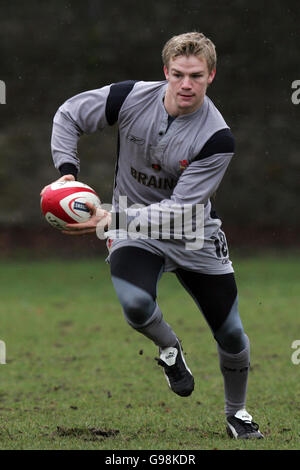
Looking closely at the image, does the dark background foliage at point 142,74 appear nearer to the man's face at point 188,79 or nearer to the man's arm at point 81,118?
the man's arm at point 81,118

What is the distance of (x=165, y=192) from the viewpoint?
5.52 meters

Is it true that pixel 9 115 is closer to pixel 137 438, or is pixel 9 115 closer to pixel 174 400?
pixel 174 400

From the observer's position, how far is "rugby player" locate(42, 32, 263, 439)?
5.20 metres

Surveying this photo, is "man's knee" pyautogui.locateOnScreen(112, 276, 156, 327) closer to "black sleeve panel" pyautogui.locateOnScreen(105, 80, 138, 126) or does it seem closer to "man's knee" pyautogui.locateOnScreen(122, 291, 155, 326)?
"man's knee" pyautogui.locateOnScreen(122, 291, 155, 326)

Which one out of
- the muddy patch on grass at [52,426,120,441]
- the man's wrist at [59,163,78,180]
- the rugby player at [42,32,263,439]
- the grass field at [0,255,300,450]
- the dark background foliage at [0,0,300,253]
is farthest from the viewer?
the dark background foliage at [0,0,300,253]

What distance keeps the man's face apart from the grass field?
2.09 metres

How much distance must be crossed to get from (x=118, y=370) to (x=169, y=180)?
3.81 meters


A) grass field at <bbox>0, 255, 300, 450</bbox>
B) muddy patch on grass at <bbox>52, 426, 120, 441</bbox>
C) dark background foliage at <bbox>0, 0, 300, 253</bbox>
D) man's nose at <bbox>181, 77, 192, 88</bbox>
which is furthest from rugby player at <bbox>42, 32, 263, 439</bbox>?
dark background foliage at <bbox>0, 0, 300, 253</bbox>

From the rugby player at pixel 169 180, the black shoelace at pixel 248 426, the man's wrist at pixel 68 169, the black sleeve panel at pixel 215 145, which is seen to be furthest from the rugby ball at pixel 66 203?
the black shoelace at pixel 248 426

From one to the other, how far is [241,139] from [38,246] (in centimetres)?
511

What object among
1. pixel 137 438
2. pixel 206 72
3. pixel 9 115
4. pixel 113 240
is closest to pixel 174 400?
pixel 137 438

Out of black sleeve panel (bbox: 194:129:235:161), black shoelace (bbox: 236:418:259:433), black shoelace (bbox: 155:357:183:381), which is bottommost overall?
black shoelace (bbox: 236:418:259:433)

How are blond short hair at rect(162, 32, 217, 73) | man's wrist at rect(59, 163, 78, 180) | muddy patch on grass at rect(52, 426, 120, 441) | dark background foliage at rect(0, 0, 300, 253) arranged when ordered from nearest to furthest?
blond short hair at rect(162, 32, 217, 73)
man's wrist at rect(59, 163, 78, 180)
muddy patch on grass at rect(52, 426, 120, 441)
dark background foliage at rect(0, 0, 300, 253)

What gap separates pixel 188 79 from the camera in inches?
200
